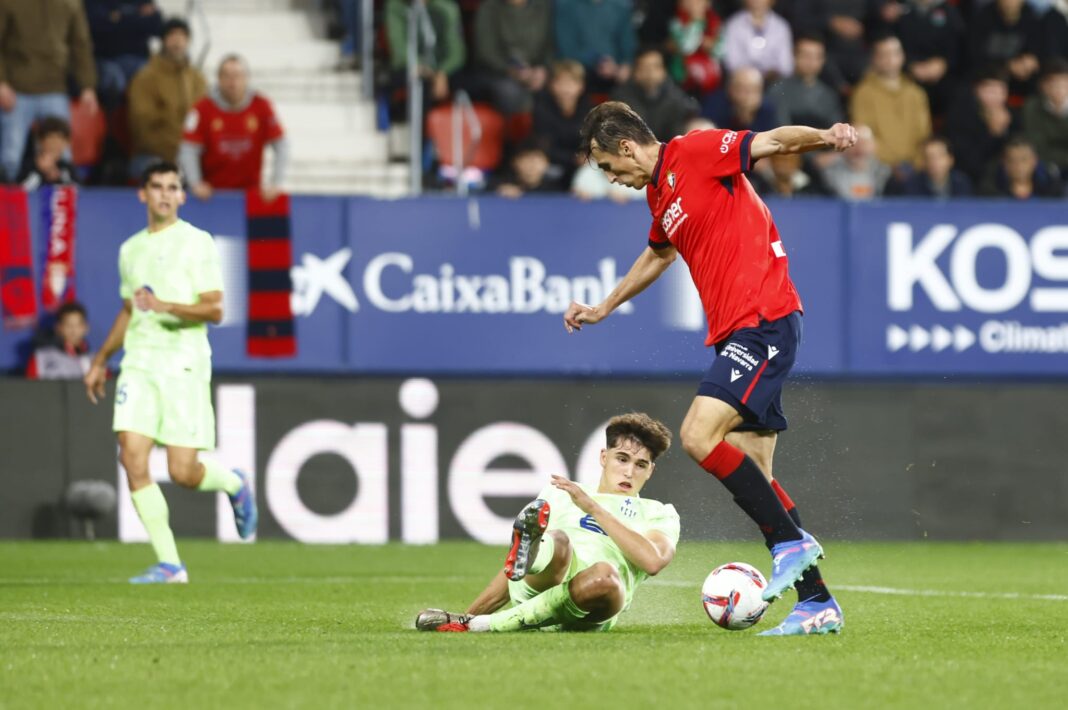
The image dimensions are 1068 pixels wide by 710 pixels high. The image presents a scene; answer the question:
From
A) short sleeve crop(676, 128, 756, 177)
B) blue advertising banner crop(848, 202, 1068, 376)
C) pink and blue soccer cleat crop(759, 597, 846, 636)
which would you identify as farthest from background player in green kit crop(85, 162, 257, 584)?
blue advertising banner crop(848, 202, 1068, 376)

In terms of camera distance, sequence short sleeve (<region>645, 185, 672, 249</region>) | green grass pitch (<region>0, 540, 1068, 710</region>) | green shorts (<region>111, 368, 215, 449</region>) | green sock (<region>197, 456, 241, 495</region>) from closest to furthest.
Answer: green grass pitch (<region>0, 540, 1068, 710</region>)
short sleeve (<region>645, 185, 672, 249</region>)
green shorts (<region>111, 368, 215, 449</region>)
green sock (<region>197, 456, 241, 495</region>)

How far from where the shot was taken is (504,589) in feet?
28.0

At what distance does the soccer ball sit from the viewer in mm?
8242

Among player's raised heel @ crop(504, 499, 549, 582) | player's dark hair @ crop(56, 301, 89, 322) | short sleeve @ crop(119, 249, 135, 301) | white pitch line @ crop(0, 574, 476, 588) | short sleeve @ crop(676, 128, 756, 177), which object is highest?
short sleeve @ crop(676, 128, 756, 177)

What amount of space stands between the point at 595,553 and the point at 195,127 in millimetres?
8672

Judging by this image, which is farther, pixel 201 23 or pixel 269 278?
pixel 201 23

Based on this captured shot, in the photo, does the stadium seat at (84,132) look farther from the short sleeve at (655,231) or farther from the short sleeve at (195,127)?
the short sleeve at (655,231)

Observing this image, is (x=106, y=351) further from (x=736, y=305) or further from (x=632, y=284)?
(x=736, y=305)

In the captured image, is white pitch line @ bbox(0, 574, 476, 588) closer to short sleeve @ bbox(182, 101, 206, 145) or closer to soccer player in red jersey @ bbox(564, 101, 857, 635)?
soccer player in red jersey @ bbox(564, 101, 857, 635)

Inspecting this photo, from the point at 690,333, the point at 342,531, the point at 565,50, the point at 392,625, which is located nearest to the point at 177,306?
the point at 392,625

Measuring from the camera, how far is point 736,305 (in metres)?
8.28

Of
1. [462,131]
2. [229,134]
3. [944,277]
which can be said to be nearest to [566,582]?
[229,134]

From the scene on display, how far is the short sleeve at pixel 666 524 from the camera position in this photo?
27.3 ft

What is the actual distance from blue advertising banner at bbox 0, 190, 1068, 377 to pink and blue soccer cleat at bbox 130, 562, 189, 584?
4.00 metres
